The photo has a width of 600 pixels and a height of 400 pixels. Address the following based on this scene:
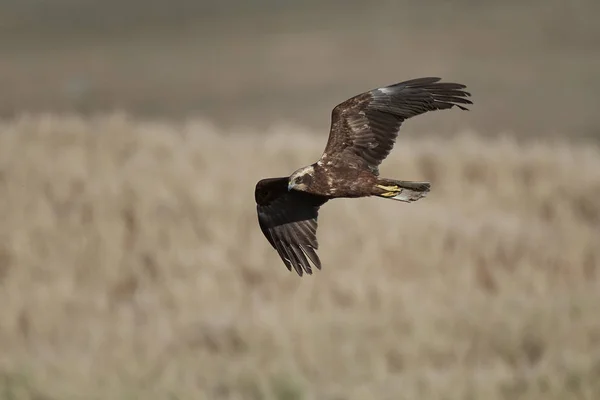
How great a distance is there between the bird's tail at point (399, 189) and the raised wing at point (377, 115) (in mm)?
359

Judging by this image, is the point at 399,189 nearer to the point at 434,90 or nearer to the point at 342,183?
the point at 342,183

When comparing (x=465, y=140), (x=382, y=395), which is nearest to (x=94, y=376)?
(x=382, y=395)

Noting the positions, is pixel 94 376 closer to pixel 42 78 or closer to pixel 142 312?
pixel 142 312

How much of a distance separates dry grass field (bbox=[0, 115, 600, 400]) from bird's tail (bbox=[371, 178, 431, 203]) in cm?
484

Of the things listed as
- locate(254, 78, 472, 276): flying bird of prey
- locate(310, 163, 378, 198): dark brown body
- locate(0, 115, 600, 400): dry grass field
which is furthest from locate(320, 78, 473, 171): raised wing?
locate(0, 115, 600, 400): dry grass field

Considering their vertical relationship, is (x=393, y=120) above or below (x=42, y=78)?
below

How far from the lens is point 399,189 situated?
5.84m

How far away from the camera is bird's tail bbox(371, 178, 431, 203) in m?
5.81

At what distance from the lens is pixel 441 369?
1159 centimetres

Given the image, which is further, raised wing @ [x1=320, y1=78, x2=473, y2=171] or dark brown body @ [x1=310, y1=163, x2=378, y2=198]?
raised wing @ [x1=320, y1=78, x2=473, y2=171]

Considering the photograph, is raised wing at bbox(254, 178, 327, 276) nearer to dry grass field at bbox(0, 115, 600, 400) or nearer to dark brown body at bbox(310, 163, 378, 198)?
dark brown body at bbox(310, 163, 378, 198)

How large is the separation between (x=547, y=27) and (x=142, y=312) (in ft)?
85.0

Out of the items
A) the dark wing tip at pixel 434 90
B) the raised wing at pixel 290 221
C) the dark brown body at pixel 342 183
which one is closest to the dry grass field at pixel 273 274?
the raised wing at pixel 290 221

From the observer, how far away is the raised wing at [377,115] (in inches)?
245
